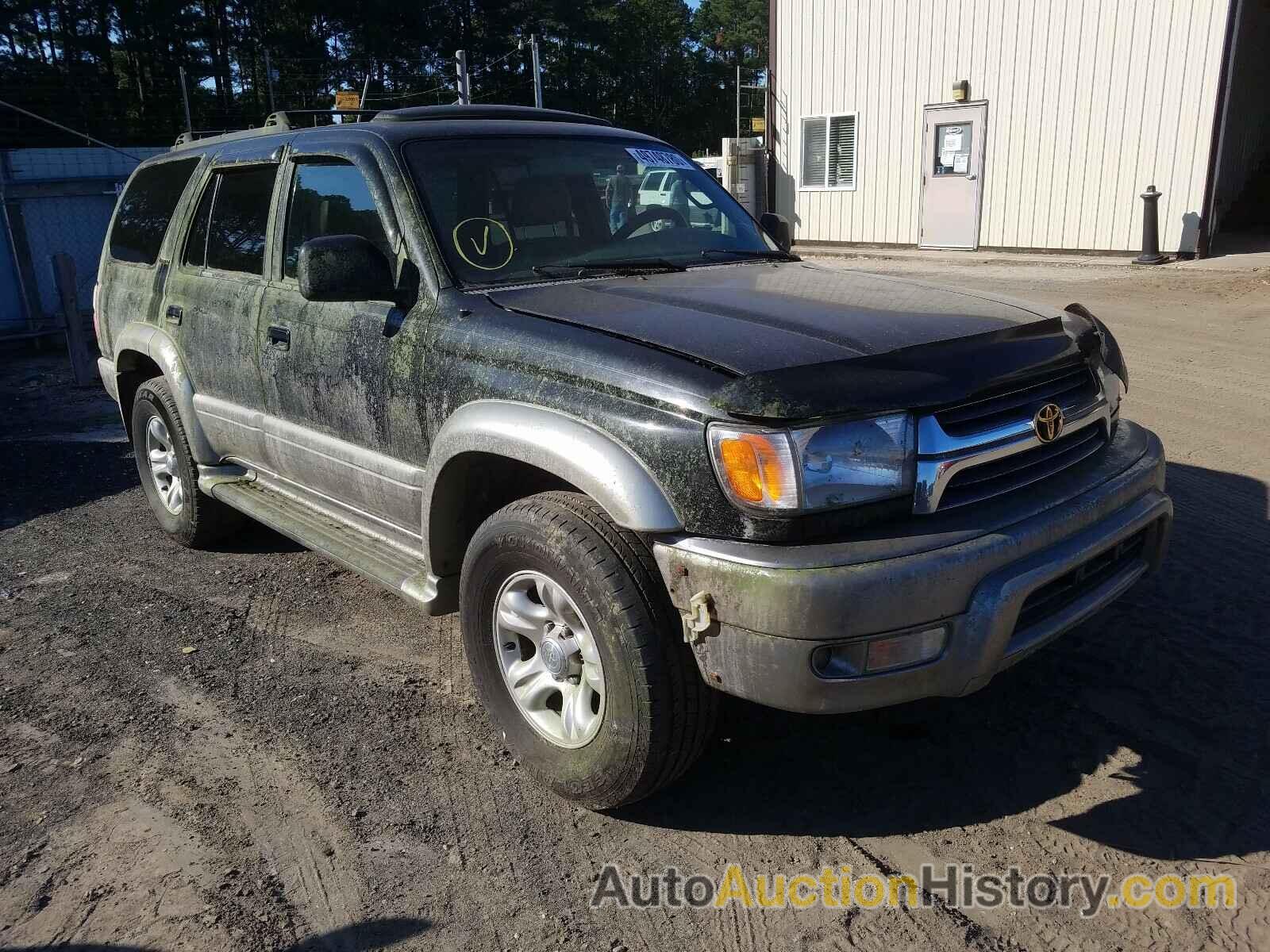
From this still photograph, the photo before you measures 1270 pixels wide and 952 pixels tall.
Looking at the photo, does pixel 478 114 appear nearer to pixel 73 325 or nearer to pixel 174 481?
pixel 174 481

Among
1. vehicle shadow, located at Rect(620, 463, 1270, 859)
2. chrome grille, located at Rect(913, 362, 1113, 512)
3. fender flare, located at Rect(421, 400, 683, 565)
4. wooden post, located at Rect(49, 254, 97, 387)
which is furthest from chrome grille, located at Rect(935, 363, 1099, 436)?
wooden post, located at Rect(49, 254, 97, 387)

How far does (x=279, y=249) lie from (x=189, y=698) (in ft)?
5.95

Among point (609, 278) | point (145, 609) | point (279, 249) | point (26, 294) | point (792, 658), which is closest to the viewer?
point (792, 658)

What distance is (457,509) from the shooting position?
11.0 ft

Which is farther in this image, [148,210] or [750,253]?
[148,210]

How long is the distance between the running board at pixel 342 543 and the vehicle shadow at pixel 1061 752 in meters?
1.01

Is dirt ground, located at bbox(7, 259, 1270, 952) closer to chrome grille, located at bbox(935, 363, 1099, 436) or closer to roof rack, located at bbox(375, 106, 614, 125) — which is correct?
chrome grille, located at bbox(935, 363, 1099, 436)

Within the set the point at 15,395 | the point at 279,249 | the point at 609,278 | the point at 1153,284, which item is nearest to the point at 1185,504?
the point at 609,278

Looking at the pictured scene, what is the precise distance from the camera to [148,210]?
5379mm

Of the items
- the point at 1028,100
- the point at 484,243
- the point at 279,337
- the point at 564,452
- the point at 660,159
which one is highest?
the point at 1028,100

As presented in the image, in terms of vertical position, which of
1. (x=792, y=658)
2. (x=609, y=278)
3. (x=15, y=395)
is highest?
(x=609, y=278)

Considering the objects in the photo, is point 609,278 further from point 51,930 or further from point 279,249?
point 51,930

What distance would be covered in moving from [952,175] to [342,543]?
611 inches

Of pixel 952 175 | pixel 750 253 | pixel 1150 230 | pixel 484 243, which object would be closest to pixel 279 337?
pixel 484 243
